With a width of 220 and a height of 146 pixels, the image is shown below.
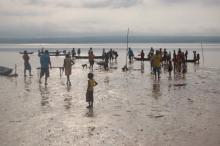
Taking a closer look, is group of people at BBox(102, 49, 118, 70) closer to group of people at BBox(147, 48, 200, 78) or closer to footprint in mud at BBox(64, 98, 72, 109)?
group of people at BBox(147, 48, 200, 78)

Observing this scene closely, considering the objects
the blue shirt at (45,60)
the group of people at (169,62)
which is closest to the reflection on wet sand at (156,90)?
the group of people at (169,62)

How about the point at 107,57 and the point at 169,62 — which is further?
the point at 107,57

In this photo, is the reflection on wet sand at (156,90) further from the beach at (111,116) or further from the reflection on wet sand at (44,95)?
the reflection on wet sand at (44,95)

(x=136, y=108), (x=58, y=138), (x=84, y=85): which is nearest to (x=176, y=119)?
(x=136, y=108)

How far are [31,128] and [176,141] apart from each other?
4.34 m

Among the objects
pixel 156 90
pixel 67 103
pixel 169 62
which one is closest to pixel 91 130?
pixel 67 103

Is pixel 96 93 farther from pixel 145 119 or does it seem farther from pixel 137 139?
pixel 137 139

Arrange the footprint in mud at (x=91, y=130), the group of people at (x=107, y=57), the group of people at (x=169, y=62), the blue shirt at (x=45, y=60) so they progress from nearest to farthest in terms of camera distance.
→ the footprint in mud at (x=91, y=130) < the blue shirt at (x=45, y=60) < the group of people at (x=169, y=62) < the group of people at (x=107, y=57)

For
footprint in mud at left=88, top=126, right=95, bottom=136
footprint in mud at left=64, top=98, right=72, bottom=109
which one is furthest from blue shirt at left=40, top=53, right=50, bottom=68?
footprint in mud at left=88, top=126, right=95, bottom=136

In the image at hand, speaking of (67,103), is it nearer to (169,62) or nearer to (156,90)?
(156,90)

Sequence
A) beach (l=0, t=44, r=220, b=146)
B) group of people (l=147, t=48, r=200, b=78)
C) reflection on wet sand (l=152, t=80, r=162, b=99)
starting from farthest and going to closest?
group of people (l=147, t=48, r=200, b=78) < reflection on wet sand (l=152, t=80, r=162, b=99) < beach (l=0, t=44, r=220, b=146)

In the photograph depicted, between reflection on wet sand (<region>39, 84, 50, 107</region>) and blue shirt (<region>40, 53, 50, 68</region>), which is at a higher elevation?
blue shirt (<region>40, 53, 50, 68</region>)

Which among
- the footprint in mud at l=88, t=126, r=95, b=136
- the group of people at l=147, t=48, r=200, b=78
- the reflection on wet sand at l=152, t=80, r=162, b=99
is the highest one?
the group of people at l=147, t=48, r=200, b=78

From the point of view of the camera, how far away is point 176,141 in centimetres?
1129
